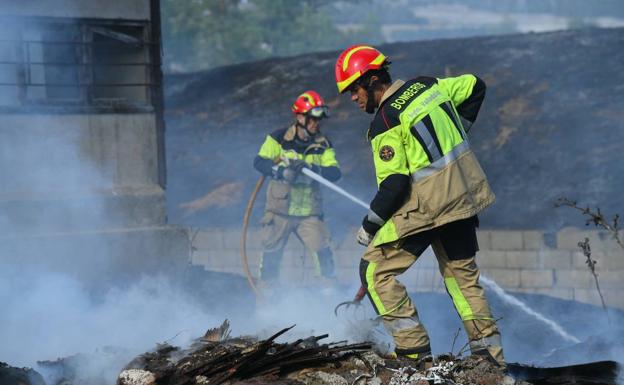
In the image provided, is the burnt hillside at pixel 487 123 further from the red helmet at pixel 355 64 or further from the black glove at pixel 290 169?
the red helmet at pixel 355 64

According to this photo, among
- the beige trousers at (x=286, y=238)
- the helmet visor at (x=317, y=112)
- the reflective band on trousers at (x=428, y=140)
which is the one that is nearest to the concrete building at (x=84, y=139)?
the beige trousers at (x=286, y=238)

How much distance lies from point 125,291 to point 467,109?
422 cm

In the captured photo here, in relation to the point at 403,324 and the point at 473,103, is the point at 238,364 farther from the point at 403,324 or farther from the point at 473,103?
the point at 473,103

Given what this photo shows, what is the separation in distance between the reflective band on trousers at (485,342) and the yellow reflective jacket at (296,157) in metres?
4.15

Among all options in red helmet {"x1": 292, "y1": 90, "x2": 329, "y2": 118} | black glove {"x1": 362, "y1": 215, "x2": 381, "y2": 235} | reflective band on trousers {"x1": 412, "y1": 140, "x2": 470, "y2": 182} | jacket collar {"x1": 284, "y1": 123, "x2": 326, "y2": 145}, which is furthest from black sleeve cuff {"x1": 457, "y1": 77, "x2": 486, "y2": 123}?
jacket collar {"x1": 284, "y1": 123, "x2": 326, "y2": 145}

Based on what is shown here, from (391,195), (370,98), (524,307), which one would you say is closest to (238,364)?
(391,195)

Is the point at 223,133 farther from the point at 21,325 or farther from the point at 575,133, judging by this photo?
the point at 21,325

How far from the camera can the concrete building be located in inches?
351

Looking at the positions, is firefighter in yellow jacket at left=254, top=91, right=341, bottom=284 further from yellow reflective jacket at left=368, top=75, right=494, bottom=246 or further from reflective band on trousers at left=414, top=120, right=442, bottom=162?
reflective band on trousers at left=414, top=120, right=442, bottom=162

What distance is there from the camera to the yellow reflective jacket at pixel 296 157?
9.69 metres

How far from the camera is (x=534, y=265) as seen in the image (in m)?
10.5

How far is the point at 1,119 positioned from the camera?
28.9 feet

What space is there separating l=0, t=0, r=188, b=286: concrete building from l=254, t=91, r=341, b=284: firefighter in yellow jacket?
0.94 m

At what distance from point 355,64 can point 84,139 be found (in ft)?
14.2
